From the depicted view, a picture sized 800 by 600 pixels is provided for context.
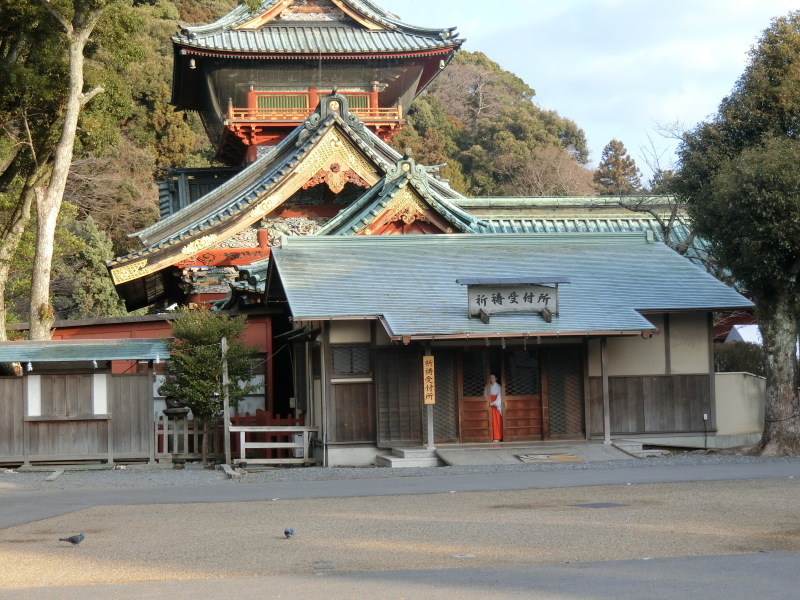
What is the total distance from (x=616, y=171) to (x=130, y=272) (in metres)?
47.6

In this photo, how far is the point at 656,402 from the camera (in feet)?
63.9

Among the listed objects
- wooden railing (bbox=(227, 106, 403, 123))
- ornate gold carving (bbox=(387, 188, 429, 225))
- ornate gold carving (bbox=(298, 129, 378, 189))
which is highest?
wooden railing (bbox=(227, 106, 403, 123))

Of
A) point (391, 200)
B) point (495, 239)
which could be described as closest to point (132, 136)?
point (391, 200)

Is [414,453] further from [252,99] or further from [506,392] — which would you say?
[252,99]

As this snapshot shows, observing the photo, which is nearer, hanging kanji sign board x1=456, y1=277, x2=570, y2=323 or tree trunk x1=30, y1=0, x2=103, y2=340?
hanging kanji sign board x1=456, y1=277, x2=570, y2=323

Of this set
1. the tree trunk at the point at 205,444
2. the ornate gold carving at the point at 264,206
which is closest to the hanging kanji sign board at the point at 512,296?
the tree trunk at the point at 205,444

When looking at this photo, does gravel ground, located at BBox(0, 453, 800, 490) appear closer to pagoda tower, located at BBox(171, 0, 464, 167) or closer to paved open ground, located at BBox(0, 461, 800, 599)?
paved open ground, located at BBox(0, 461, 800, 599)

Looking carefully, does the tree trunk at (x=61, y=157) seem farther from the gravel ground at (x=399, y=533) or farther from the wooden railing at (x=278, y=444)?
the gravel ground at (x=399, y=533)

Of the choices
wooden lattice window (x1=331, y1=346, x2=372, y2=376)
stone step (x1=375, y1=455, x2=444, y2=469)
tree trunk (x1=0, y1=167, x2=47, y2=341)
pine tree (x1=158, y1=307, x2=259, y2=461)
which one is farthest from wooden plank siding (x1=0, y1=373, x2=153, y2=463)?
tree trunk (x1=0, y1=167, x2=47, y2=341)

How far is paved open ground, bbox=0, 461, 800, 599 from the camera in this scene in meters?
8.34

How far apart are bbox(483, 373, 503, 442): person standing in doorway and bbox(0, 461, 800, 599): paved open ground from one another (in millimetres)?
4783

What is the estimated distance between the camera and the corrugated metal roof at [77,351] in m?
18.4

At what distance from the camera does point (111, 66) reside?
28.7 meters

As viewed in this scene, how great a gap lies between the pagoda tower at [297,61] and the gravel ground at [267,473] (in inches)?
534
